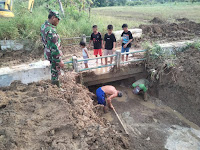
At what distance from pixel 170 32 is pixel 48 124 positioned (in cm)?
1000

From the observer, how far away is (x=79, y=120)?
3115 mm

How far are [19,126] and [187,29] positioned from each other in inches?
456

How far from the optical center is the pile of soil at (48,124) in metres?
2.54

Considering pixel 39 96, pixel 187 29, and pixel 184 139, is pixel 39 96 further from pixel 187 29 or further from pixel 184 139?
pixel 187 29

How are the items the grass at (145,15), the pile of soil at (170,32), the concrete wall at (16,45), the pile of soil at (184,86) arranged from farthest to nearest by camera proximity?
the grass at (145,15)
the pile of soil at (170,32)
the concrete wall at (16,45)
the pile of soil at (184,86)

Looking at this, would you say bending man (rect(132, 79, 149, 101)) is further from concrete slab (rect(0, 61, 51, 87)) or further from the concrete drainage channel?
concrete slab (rect(0, 61, 51, 87))

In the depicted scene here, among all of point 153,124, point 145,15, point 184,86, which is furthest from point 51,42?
point 145,15

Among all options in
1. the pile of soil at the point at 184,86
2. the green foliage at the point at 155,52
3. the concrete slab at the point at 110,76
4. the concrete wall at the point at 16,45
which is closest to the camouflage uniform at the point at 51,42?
the concrete slab at the point at 110,76

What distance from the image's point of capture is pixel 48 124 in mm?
2898

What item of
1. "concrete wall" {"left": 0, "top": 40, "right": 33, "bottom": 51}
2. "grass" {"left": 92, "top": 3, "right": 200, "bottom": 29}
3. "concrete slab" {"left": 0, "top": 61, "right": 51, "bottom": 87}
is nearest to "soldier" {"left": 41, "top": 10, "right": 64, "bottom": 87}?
"concrete slab" {"left": 0, "top": 61, "right": 51, "bottom": 87}

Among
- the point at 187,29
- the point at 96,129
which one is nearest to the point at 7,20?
the point at 96,129

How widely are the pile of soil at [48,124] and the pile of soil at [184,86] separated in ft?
10.0

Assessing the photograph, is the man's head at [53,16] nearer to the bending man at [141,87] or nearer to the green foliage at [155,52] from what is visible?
the bending man at [141,87]

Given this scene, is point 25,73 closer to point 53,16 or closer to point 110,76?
point 53,16
